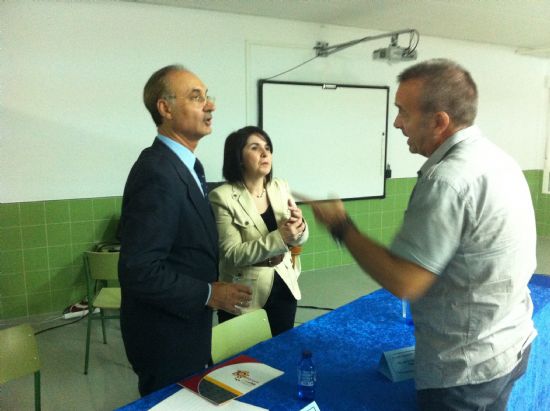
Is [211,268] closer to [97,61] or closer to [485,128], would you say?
[97,61]

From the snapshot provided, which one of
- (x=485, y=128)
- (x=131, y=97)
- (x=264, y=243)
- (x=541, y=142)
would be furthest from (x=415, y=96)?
(x=541, y=142)

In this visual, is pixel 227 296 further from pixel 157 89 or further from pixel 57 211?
pixel 57 211

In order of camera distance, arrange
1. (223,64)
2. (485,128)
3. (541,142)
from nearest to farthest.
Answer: (223,64), (485,128), (541,142)

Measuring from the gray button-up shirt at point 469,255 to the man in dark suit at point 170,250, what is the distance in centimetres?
64

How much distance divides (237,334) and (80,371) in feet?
5.34

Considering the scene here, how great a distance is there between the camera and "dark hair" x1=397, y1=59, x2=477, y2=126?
3.65 feet

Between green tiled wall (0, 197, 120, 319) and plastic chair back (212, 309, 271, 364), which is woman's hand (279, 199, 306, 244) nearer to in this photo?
plastic chair back (212, 309, 271, 364)

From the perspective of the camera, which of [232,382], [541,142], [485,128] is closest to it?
[232,382]

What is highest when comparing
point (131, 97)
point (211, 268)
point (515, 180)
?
point (131, 97)

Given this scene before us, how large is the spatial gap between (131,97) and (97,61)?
0.38 meters

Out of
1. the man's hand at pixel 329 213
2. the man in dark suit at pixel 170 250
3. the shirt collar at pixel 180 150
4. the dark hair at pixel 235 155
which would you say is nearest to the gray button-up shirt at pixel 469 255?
the man's hand at pixel 329 213

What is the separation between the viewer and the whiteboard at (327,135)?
435cm

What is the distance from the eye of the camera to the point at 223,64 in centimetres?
404

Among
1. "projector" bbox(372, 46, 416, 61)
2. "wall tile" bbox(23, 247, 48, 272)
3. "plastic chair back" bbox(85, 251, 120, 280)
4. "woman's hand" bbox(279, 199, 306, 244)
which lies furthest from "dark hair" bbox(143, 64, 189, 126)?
"projector" bbox(372, 46, 416, 61)
